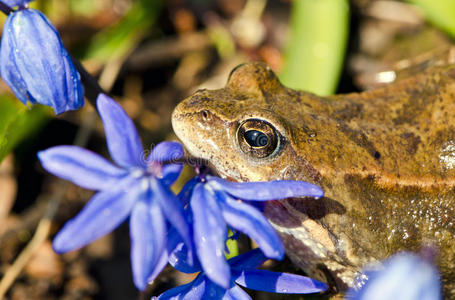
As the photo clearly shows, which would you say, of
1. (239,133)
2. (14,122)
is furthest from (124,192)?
(14,122)

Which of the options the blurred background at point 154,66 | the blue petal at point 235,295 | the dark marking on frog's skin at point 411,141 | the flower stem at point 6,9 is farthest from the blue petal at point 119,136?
the dark marking on frog's skin at point 411,141

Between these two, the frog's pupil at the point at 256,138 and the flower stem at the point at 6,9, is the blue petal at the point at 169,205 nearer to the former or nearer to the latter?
the frog's pupil at the point at 256,138

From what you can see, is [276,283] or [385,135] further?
[385,135]

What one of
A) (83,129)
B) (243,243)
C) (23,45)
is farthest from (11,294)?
(23,45)

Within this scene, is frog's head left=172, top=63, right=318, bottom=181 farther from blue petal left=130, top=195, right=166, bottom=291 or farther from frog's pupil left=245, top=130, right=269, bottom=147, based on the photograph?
blue petal left=130, top=195, right=166, bottom=291

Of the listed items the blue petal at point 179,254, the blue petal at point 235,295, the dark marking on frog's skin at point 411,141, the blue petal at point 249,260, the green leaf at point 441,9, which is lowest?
the blue petal at point 179,254

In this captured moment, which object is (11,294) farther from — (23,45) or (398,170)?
(398,170)

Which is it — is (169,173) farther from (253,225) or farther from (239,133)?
(239,133)

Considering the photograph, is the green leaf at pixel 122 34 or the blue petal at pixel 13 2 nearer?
the blue petal at pixel 13 2
